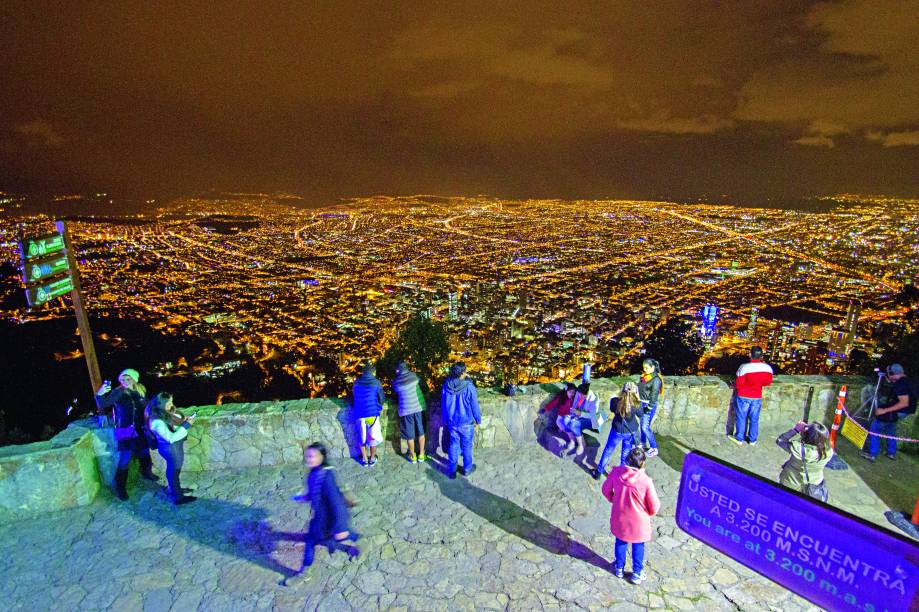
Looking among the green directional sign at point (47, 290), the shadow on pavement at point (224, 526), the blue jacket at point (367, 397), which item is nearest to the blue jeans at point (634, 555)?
the shadow on pavement at point (224, 526)

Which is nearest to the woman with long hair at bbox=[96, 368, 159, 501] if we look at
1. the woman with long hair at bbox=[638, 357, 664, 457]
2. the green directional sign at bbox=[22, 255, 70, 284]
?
the green directional sign at bbox=[22, 255, 70, 284]

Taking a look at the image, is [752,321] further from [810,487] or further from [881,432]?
[810,487]

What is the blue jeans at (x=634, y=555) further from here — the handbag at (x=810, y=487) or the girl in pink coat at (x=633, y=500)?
the handbag at (x=810, y=487)

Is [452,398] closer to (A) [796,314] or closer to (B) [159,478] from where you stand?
(B) [159,478]

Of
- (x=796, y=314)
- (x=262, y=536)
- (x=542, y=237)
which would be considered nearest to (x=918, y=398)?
(x=262, y=536)

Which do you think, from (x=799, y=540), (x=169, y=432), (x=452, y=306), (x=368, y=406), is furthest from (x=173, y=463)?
(x=452, y=306)

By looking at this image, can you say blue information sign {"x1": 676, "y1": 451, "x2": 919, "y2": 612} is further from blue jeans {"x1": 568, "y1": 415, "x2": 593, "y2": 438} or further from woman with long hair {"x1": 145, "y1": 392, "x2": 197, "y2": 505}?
woman with long hair {"x1": 145, "y1": 392, "x2": 197, "y2": 505}
